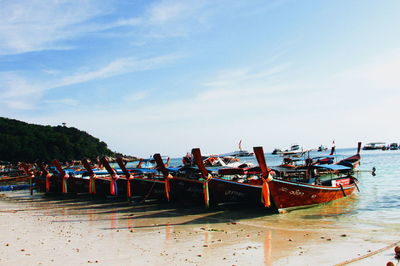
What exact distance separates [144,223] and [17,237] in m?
4.32

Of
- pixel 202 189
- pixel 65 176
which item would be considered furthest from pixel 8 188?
pixel 202 189

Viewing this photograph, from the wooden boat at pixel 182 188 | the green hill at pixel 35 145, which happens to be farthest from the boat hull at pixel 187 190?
the green hill at pixel 35 145

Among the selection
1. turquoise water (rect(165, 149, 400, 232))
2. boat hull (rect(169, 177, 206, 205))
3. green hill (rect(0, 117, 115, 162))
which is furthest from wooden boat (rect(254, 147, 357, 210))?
green hill (rect(0, 117, 115, 162))

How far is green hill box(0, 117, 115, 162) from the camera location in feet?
313

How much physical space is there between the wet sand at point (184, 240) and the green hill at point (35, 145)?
88.3 metres

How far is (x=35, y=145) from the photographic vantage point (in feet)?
332

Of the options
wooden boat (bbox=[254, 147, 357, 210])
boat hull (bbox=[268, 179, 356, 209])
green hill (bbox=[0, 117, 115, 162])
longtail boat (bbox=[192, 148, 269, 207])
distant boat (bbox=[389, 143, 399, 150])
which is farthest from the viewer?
distant boat (bbox=[389, 143, 399, 150])

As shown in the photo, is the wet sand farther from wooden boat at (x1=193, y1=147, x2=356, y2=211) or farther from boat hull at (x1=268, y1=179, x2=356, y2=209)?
boat hull at (x1=268, y1=179, x2=356, y2=209)

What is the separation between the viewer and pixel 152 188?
801 inches

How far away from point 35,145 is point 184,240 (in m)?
101

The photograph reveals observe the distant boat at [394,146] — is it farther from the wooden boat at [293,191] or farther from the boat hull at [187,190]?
the boat hull at [187,190]

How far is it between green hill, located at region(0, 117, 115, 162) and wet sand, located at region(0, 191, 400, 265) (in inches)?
3475

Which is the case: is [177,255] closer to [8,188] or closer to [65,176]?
[65,176]

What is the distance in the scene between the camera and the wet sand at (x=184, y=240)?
870 centimetres
